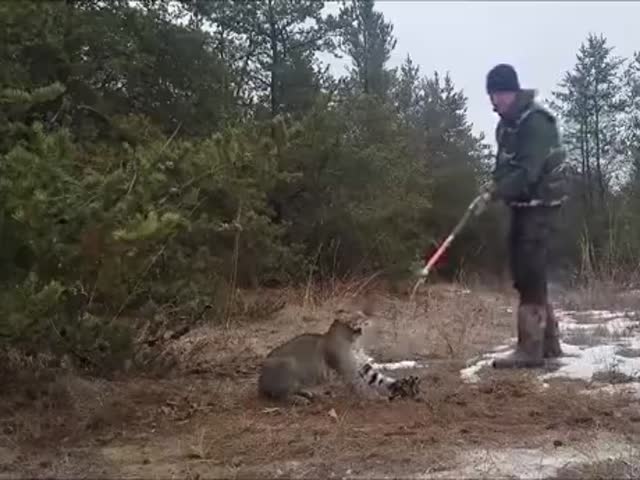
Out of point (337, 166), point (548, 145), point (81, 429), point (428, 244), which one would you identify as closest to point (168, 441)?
point (81, 429)

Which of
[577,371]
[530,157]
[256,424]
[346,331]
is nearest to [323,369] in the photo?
[346,331]

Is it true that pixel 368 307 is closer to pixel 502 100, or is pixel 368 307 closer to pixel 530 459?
pixel 502 100

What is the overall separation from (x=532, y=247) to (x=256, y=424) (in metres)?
2.50

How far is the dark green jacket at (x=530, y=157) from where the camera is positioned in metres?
5.61

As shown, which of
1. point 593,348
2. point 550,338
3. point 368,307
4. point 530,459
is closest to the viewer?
point 530,459

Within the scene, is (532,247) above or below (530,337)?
above

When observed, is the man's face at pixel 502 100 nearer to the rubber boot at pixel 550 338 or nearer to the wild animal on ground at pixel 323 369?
the rubber boot at pixel 550 338

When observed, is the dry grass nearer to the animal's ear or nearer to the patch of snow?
the patch of snow

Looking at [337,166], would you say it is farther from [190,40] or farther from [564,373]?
[564,373]

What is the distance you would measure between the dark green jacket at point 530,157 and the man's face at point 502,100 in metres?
0.03

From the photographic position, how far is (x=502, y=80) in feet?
18.5

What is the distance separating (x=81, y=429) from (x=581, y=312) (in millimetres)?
5877

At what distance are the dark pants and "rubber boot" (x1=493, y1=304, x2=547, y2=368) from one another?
6cm

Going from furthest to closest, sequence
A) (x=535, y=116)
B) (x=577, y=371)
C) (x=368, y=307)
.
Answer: (x=368, y=307)
(x=535, y=116)
(x=577, y=371)
